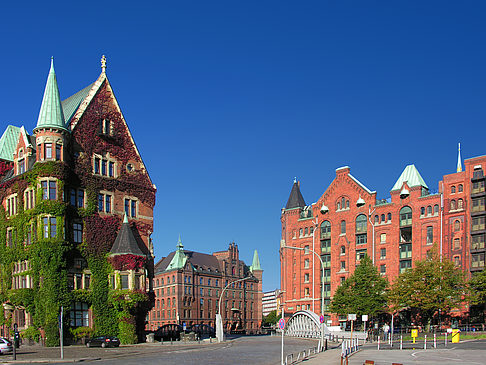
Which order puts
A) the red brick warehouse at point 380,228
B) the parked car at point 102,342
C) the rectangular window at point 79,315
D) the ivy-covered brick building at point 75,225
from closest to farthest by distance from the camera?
the parked car at point 102,342 < the ivy-covered brick building at point 75,225 < the rectangular window at point 79,315 < the red brick warehouse at point 380,228

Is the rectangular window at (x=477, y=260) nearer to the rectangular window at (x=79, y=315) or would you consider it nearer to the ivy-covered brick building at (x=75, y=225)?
the ivy-covered brick building at (x=75, y=225)

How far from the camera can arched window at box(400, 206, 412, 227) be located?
8544cm

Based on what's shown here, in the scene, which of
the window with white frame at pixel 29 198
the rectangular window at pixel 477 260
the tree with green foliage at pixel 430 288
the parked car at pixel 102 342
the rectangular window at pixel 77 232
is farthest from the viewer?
the rectangular window at pixel 477 260

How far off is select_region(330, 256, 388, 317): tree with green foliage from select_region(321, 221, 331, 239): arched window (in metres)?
17.4

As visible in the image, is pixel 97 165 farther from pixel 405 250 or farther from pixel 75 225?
pixel 405 250

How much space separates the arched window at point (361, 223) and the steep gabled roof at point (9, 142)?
49912 millimetres

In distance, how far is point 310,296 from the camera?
96.0 meters

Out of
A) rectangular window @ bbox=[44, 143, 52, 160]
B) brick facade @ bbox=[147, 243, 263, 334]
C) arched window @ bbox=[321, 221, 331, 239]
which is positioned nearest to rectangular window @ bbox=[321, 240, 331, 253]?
arched window @ bbox=[321, 221, 331, 239]

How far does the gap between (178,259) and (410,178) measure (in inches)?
2140

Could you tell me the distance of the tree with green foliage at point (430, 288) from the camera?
229 feet

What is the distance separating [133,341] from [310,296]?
1768 inches

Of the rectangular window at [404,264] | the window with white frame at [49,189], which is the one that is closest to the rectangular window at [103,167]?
the window with white frame at [49,189]

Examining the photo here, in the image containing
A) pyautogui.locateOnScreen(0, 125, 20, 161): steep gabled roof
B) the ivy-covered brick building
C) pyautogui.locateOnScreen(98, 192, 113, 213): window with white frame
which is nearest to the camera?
the ivy-covered brick building

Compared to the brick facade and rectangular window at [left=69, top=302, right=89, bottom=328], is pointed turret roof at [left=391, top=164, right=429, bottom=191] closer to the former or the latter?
rectangular window at [left=69, top=302, right=89, bottom=328]
